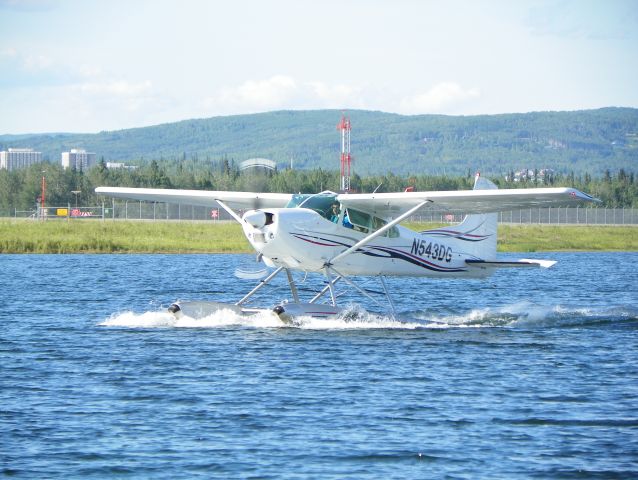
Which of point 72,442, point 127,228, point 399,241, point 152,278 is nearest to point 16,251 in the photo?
point 127,228

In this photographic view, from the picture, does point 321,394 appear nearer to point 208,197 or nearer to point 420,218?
point 208,197

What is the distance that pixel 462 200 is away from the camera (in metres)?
18.9

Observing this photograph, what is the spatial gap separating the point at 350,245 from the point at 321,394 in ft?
21.7

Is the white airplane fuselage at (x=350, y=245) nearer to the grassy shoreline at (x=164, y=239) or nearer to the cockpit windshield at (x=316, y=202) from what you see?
the cockpit windshield at (x=316, y=202)

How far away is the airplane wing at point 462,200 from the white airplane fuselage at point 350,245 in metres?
0.50

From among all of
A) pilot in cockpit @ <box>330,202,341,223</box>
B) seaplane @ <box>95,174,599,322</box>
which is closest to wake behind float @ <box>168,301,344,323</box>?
seaplane @ <box>95,174,599,322</box>

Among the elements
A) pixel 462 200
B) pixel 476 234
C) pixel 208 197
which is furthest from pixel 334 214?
pixel 476 234

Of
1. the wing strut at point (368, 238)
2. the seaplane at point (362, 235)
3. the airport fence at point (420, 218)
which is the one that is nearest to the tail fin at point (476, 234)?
the seaplane at point (362, 235)

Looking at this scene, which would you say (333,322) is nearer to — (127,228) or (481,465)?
(481,465)

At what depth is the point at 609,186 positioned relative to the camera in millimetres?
134750

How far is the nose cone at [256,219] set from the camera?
17.5 metres

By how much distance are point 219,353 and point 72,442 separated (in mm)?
5450

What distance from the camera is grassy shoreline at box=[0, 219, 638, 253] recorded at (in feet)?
155

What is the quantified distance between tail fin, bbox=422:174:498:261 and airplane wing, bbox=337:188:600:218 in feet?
3.82
